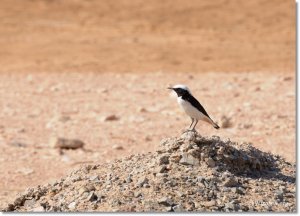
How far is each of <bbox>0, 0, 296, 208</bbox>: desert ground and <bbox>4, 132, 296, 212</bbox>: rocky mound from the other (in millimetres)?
1713

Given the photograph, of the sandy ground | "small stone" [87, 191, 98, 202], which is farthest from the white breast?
the sandy ground

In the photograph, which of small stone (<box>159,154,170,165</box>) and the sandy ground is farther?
the sandy ground

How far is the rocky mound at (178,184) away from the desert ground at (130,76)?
1713mm

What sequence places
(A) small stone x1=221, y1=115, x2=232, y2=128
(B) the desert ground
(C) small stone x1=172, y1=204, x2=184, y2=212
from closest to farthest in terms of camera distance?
(C) small stone x1=172, y1=204, x2=184, y2=212, (B) the desert ground, (A) small stone x1=221, y1=115, x2=232, y2=128

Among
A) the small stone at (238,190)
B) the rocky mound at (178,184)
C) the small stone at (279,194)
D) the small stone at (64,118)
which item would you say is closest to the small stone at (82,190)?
the rocky mound at (178,184)

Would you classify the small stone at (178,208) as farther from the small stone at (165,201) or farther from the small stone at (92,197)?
the small stone at (92,197)

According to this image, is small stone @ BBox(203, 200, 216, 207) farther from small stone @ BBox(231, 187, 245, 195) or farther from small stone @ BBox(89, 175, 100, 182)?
small stone @ BBox(89, 175, 100, 182)

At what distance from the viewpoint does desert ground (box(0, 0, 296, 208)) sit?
37.1 feet

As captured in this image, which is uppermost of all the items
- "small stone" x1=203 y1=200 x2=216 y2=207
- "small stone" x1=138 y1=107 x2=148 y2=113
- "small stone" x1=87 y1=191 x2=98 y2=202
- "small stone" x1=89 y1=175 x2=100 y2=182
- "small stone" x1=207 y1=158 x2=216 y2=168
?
"small stone" x1=138 y1=107 x2=148 y2=113

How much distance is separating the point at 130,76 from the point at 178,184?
11.4 meters

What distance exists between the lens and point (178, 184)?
639cm

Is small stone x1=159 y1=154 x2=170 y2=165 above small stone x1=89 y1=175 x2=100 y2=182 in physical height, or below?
above

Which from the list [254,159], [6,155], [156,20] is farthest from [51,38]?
[254,159]

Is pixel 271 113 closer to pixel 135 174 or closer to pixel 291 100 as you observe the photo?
pixel 291 100
